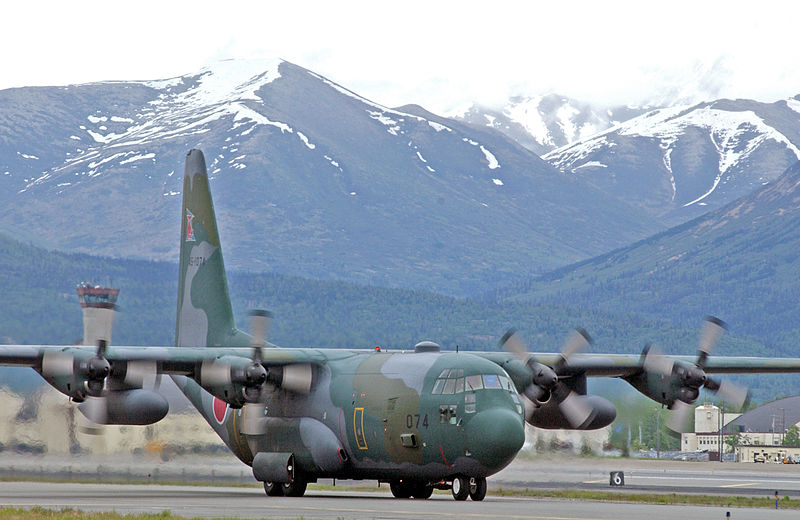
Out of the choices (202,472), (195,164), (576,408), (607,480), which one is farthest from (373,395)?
(607,480)

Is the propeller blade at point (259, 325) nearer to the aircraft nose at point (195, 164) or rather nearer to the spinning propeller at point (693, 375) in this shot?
the aircraft nose at point (195, 164)

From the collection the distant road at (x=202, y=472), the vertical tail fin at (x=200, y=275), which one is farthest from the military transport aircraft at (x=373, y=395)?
the distant road at (x=202, y=472)

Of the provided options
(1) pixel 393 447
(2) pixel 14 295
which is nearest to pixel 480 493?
(1) pixel 393 447

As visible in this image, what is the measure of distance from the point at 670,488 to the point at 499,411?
64.9 ft

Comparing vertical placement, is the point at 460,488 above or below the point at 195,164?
below

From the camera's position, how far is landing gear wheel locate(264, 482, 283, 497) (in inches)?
1542

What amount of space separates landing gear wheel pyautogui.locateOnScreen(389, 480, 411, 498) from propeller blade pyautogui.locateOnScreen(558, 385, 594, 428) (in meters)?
5.58

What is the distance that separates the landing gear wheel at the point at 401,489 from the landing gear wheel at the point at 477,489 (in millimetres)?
3206

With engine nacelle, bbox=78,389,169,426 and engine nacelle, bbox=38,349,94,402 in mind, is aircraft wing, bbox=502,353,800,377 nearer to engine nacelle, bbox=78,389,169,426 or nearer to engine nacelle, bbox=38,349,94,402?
engine nacelle, bbox=78,389,169,426

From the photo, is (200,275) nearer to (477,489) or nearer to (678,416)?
(477,489)

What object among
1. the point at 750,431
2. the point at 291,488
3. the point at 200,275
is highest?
the point at 200,275

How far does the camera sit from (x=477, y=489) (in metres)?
35.9

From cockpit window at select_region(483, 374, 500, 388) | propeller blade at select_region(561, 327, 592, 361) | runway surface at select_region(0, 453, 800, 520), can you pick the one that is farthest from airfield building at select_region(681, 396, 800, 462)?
cockpit window at select_region(483, 374, 500, 388)

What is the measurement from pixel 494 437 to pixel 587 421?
24.4 feet
